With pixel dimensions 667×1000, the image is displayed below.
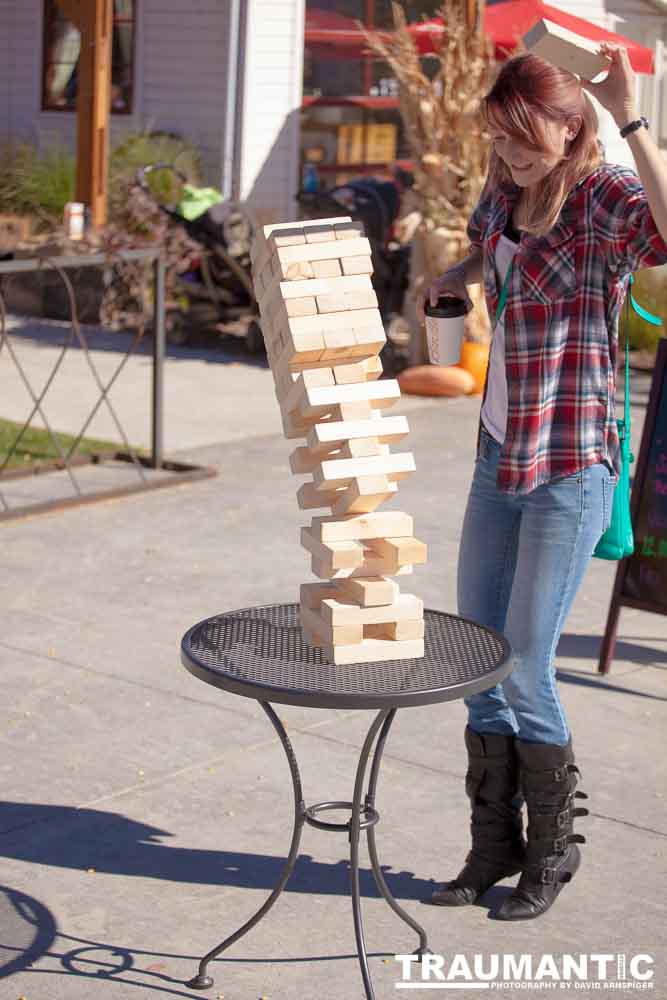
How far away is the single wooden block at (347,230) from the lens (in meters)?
3.49

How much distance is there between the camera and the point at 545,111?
3441 millimetres

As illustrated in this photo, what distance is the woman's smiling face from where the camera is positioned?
3465 millimetres

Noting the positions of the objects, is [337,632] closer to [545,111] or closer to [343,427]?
[343,427]

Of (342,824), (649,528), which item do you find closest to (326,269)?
(342,824)

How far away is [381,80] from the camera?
19.5m

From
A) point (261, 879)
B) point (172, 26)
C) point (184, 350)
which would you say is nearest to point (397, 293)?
point (184, 350)

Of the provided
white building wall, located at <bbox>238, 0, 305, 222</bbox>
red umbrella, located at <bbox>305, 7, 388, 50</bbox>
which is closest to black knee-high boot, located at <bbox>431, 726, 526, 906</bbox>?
white building wall, located at <bbox>238, 0, 305, 222</bbox>

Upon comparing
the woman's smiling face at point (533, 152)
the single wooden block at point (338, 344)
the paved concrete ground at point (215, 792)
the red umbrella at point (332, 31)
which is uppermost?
the red umbrella at point (332, 31)

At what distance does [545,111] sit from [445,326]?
61 centimetres

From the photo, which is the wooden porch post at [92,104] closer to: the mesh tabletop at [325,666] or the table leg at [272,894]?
the mesh tabletop at [325,666]

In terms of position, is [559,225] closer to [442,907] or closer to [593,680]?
[442,907]

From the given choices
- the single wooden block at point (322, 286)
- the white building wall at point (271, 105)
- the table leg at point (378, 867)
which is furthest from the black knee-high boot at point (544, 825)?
the white building wall at point (271, 105)

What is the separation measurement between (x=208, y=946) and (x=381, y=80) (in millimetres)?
16947

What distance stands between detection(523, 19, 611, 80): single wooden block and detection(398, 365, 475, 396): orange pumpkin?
26.5ft
